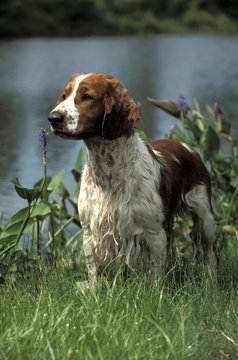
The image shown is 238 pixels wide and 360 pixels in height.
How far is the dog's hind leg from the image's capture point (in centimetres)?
473

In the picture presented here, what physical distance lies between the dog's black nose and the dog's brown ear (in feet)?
0.99

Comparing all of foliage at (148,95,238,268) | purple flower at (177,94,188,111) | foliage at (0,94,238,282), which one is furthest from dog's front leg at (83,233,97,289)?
purple flower at (177,94,188,111)

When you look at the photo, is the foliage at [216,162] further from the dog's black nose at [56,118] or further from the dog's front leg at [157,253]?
the dog's black nose at [56,118]

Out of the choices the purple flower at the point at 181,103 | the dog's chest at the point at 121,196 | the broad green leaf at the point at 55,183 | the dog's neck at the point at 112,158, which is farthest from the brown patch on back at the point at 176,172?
the purple flower at the point at 181,103

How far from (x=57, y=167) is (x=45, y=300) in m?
4.62

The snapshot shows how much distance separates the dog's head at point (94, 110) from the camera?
3678mm

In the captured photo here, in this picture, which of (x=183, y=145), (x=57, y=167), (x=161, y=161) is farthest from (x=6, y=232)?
(x=57, y=167)

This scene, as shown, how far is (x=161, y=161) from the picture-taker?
441 cm

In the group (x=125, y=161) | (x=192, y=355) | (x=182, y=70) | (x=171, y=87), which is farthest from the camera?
(x=182, y=70)

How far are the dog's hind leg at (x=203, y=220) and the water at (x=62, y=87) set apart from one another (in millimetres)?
2129

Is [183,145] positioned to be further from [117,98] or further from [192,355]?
[192,355]

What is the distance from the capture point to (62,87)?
16469 mm

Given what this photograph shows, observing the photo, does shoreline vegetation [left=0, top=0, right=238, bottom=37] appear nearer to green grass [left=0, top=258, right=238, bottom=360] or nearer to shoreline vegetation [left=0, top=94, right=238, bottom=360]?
shoreline vegetation [left=0, top=94, right=238, bottom=360]

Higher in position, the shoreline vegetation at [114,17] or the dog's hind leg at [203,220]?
the shoreline vegetation at [114,17]
